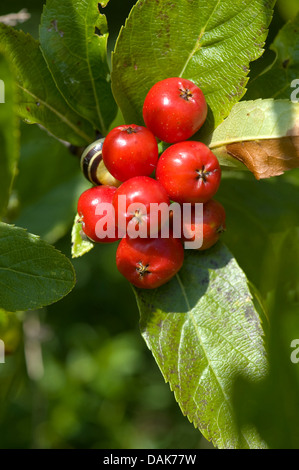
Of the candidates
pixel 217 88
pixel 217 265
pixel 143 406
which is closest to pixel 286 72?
pixel 217 88

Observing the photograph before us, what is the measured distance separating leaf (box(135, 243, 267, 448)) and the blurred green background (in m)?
0.57

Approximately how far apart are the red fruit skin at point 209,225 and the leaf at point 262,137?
0.16 metres

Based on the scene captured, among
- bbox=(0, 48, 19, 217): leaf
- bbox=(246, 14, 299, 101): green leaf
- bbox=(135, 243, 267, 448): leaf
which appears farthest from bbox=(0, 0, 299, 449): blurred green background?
bbox=(0, 48, 19, 217): leaf

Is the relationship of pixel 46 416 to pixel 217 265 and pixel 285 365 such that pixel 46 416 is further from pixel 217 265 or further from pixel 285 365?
pixel 285 365

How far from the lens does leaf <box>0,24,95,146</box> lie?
1.86 metres

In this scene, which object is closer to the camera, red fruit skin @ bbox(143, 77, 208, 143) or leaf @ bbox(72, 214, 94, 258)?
red fruit skin @ bbox(143, 77, 208, 143)

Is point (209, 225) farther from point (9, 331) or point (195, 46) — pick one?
point (9, 331)

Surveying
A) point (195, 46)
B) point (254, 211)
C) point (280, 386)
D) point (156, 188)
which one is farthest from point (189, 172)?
point (254, 211)

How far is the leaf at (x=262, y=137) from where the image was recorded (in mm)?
1608

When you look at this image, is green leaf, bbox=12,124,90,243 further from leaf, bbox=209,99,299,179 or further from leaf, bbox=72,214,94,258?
leaf, bbox=209,99,299,179

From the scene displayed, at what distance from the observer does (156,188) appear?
1.65 metres

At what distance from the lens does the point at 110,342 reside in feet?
13.3

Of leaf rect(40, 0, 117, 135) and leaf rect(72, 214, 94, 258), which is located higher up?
leaf rect(40, 0, 117, 135)

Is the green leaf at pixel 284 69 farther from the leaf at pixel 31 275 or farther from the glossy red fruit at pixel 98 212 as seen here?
the leaf at pixel 31 275
